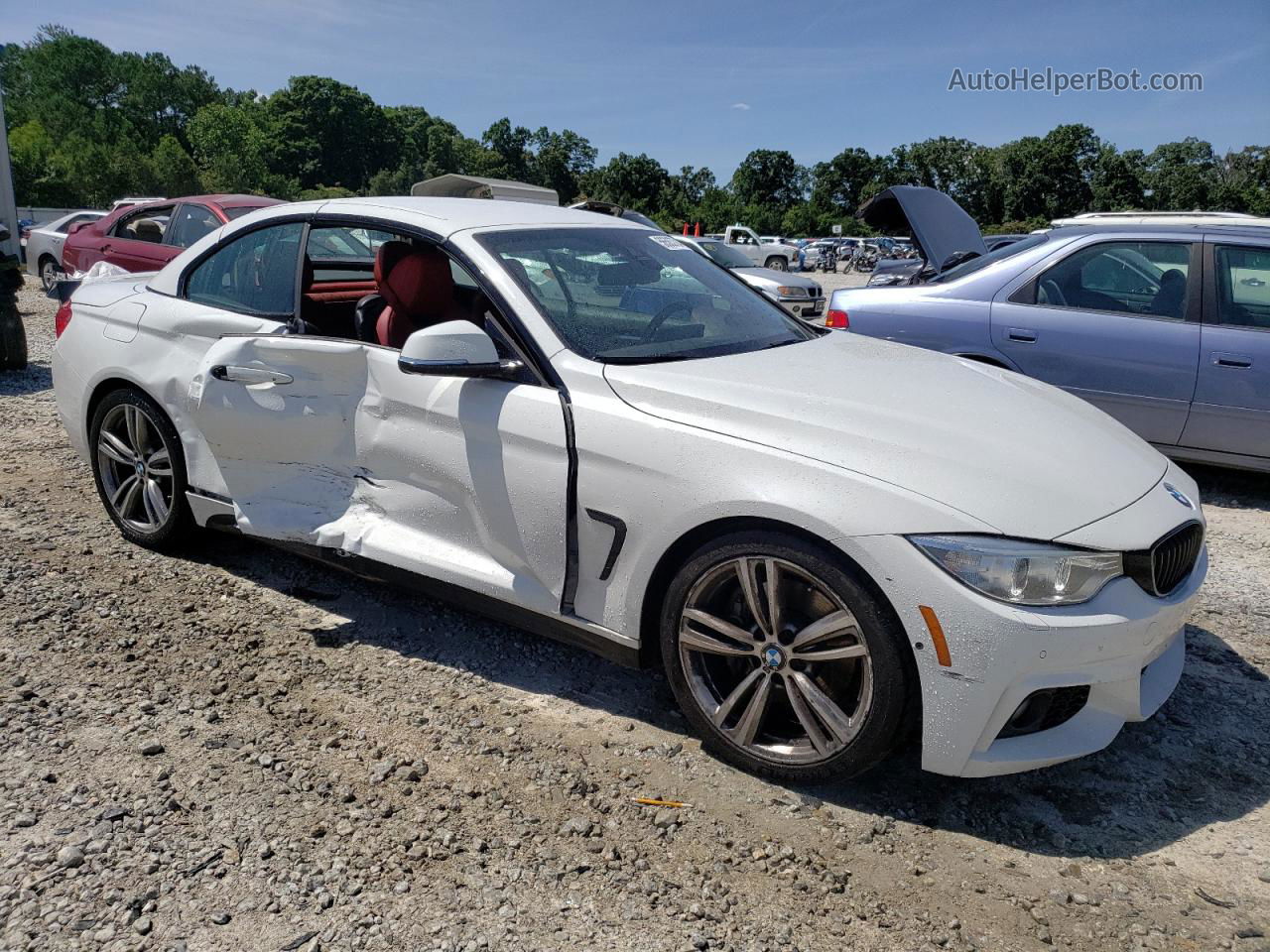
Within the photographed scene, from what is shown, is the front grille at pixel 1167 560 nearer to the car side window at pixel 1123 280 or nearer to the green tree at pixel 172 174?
the car side window at pixel 1123 280

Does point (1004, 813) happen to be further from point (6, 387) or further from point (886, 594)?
point (6, 387)

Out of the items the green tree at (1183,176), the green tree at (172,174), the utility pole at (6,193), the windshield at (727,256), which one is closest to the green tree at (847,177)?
the green tree at (1183,176)

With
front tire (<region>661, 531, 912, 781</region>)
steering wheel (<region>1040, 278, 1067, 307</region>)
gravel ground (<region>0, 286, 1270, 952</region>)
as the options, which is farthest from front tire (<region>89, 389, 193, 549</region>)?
steering wheel (<region>1040, 278, 1067, 307</region>)

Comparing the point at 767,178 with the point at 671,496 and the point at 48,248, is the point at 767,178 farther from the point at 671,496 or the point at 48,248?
the point at 671,496

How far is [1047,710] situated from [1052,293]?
4.09 m

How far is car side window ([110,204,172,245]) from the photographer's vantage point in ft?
35.7

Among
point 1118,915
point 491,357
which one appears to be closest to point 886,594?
point 1118,915

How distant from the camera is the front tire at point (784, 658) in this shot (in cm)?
247

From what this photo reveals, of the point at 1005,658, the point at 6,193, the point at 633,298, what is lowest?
the point at 1005,658

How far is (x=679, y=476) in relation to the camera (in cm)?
268

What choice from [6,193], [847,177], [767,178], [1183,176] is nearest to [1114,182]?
[1183,176]

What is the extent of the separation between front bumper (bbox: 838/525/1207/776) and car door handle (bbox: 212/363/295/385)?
2.24 metres

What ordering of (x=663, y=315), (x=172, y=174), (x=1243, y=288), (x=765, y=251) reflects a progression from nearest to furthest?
(x=663, y=315) < (x=1243, y=288) < (x=765, y=251) < (x=172, y=174)

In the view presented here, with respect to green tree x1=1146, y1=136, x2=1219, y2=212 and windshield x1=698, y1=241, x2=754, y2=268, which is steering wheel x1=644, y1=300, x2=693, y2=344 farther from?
green tree x1=1146, y1=136, x2=1219, y2=212
